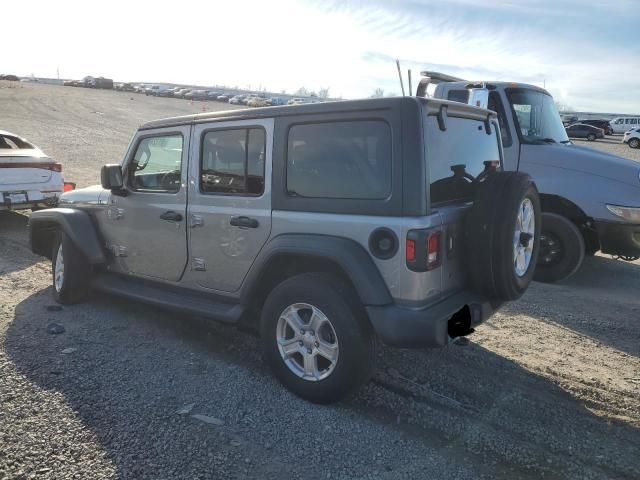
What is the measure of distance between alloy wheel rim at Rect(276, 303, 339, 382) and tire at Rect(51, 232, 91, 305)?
256 cm

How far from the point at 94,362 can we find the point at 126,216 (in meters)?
1.35

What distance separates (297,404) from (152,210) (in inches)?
82.1

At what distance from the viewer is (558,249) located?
648 cm

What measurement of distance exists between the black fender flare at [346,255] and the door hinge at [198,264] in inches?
31.4

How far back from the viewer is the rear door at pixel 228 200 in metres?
3.76

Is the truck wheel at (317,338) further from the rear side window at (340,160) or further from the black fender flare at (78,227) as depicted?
the black fender flare at (78,227)

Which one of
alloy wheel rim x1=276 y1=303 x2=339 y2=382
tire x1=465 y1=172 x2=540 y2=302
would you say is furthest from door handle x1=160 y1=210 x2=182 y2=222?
tire x1=465 y1=172 x2=540 y2=302

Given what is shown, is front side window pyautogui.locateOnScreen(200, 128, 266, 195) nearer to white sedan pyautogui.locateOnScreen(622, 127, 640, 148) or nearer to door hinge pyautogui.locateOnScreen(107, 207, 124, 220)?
door hinge pyautogui.locateOnScreen(107, 207, 124, 220)

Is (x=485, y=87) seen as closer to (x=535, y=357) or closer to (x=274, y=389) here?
(x=535, y=357)

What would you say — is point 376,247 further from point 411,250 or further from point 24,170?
point 24,170

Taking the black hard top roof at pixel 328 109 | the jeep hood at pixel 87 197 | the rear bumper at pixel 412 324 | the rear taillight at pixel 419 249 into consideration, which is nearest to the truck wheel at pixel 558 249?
the black hard top roof at pixel 328 109

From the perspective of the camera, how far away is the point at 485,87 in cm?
684

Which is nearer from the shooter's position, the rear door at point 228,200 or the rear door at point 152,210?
the rear door at point 228,200

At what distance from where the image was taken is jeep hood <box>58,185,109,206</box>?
A: 5109 mm
